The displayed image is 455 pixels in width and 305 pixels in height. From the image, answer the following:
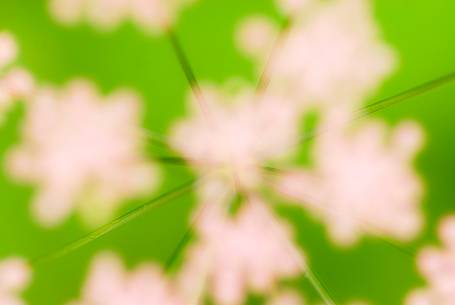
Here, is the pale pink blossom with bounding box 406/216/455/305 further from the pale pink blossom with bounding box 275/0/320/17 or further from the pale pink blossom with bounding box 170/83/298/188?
the pale pink blossom with bounding box 275/0/320/17

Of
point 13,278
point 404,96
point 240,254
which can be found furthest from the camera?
point 240,254

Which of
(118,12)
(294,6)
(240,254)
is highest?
(118,12)

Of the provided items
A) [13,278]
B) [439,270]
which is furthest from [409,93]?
[13,278]

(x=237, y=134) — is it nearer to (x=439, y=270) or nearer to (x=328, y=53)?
(x=328, y=53)

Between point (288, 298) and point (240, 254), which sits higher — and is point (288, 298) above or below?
below

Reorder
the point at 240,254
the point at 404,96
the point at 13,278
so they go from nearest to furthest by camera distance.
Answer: the point at 404,96, the point at 13,278, the point at 240,254

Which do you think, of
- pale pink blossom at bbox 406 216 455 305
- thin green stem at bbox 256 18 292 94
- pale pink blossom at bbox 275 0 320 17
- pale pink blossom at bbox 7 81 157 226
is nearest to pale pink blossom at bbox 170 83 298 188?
thin green stem at bbox 256 18 292 94

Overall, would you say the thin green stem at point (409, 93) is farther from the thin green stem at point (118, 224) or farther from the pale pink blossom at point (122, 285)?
the pale pink blossom at point (122, 285)

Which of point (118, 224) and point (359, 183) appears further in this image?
point (359, 183)
